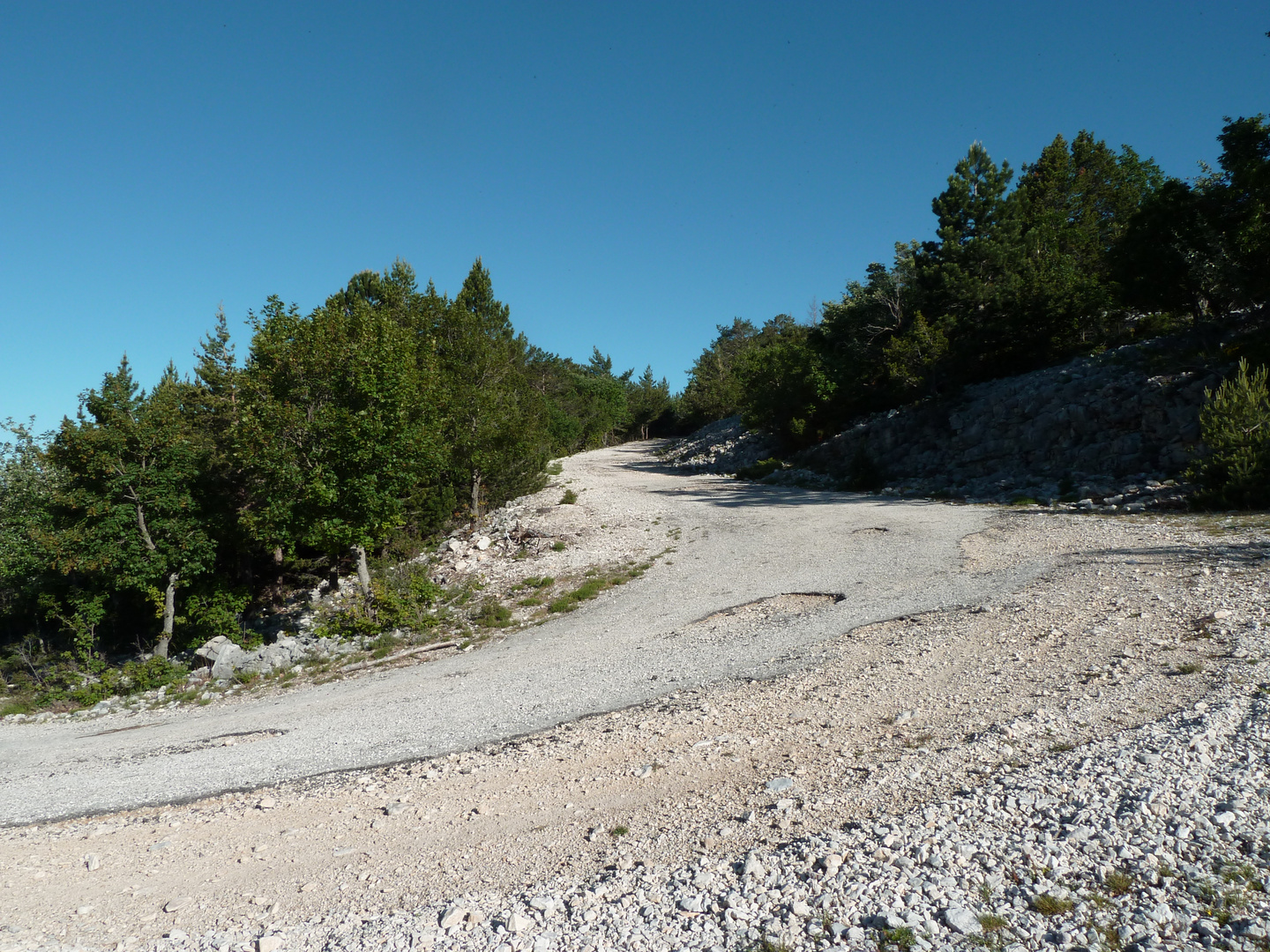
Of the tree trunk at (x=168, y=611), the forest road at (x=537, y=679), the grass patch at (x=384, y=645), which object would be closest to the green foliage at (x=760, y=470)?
the forest road at (x=537, y=679)

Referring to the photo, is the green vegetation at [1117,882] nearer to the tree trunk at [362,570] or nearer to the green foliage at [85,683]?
the tree trunk at [362,570]

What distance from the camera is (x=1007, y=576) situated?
10703 millimetres

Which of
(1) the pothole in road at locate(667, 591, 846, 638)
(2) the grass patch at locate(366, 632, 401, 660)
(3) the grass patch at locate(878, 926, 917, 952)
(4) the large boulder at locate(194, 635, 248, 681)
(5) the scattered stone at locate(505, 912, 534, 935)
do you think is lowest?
(1) the pothole in road at locate(667, 591, 846, 638)

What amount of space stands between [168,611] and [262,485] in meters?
5.05

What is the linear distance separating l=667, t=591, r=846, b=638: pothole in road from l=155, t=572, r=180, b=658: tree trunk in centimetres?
1349

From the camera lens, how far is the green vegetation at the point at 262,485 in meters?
13.5

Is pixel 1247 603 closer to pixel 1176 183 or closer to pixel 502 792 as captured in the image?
pixel 502 792

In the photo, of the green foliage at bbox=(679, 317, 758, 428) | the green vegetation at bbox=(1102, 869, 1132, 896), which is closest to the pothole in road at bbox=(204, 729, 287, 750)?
the green vegetation at bbox=(1102, 869, 1132, 896)

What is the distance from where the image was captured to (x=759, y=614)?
35.8 ft

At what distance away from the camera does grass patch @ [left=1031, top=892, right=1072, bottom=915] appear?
3.30 metres

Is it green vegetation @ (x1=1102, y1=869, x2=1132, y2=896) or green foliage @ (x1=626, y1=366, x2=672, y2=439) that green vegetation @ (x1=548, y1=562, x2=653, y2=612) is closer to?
green vegetation @ (x1=1102, y1=869, x2=1132, y2=896)

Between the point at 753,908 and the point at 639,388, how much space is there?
8427cm

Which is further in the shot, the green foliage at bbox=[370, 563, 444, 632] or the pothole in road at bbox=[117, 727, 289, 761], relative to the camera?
the green foliage at bbox=[370, 563, 444, 632]

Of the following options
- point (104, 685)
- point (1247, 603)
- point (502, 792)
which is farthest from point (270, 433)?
point (1247, 603)
